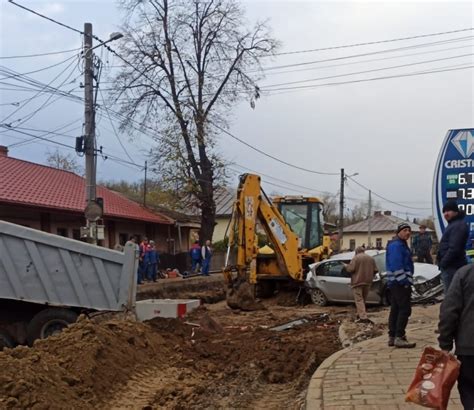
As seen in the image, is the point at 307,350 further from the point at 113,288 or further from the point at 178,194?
the point at 178,194

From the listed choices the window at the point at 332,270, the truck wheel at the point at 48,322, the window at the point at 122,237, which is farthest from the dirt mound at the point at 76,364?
the window at the point at 122,237

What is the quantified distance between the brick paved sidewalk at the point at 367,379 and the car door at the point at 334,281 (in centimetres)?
724

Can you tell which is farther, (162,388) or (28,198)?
(28,198)

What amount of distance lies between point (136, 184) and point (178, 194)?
42769 mm

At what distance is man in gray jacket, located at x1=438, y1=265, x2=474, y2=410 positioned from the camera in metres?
4.35

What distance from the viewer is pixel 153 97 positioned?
33688mm

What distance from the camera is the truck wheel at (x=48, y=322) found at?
10805mm

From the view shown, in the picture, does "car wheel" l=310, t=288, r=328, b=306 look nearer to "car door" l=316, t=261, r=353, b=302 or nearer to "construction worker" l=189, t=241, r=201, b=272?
"car door" l=316, t=261, r=353, b=302

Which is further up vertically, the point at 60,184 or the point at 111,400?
the point at 60,184

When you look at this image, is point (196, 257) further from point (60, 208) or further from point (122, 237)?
point (60, 208)

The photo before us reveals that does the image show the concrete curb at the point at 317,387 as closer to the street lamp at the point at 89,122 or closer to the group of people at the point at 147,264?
the street lamp at the point at 89,122

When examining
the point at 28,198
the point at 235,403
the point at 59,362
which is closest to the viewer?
the point at 235,403

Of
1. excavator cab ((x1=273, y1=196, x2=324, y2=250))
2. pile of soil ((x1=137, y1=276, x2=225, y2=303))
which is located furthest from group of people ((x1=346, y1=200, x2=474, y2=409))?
pile of soil ((x1=137, y1=276, x2=225, y2=303))

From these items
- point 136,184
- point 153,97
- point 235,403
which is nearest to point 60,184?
point 153,97
